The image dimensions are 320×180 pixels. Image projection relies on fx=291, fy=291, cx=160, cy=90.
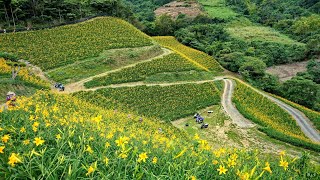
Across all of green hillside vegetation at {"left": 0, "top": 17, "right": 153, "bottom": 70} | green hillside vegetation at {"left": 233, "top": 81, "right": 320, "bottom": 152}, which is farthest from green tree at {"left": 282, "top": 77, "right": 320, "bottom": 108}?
green hillside vegetation at {"left": 0, "top": 17, "right": 153, "bottom": 70}

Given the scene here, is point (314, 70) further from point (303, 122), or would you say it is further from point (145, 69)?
point (145, 69)

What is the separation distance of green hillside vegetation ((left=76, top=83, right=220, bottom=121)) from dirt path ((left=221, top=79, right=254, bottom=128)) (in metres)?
1.09

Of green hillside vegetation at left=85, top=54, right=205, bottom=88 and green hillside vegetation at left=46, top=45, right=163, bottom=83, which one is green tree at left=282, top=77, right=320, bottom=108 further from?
green hillside vegetation at left=46, top=45, right=163, bottom=83

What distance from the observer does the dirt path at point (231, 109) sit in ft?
95.0

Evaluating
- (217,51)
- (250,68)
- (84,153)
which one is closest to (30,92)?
(84,153)

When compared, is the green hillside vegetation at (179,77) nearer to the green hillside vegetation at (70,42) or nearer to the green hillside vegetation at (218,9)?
the green hillside vegetation at (70,42)

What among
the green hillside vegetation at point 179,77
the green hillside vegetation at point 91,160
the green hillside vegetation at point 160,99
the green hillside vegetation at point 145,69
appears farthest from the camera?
the green hillside vegetation at point 179,77

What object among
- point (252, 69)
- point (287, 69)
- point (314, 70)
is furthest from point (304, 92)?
point (287, 69)

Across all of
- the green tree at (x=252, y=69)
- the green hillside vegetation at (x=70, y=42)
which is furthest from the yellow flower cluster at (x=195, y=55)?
the green hillside vegetation at (x=70, y=42)

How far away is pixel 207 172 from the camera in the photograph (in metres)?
5.12

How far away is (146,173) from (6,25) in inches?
1795

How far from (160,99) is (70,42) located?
1665cm

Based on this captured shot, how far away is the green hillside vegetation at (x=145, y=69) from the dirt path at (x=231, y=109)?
541 centimetres

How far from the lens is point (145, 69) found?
125 feet
